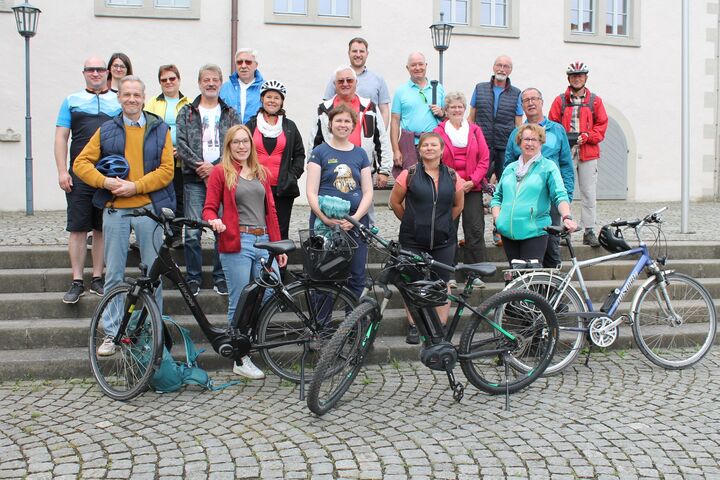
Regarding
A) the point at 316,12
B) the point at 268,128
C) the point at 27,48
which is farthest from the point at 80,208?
the point at 316,12

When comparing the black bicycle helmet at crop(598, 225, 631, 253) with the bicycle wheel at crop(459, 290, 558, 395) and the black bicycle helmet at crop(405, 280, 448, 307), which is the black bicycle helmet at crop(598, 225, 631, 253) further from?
the black bicycle helmet at crop(405, 280, 448, 307)

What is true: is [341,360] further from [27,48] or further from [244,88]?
[27,48]

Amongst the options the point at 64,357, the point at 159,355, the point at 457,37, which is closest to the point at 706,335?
the point at 159,355

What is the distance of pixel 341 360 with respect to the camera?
464 centimetres

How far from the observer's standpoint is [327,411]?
Answer: 4617mm

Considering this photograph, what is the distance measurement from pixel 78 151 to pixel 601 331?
14.3 ft

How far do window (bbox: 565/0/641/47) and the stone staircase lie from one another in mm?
9100

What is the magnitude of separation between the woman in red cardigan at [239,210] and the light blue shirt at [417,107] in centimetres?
247

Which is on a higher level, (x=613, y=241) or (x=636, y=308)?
(x=613, y=241)

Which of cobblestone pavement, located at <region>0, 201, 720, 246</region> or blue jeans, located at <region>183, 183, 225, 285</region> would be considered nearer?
blue jeans, located at <region>183, 183, 225, 285</region>

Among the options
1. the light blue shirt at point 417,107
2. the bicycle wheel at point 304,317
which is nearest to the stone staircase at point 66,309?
the bicycle wheel at point 304,317

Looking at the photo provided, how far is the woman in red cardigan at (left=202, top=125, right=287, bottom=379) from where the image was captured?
17.5 feet

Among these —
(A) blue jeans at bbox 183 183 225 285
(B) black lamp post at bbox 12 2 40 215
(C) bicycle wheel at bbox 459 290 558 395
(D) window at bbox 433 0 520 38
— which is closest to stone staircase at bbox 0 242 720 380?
(A) blue jeans at bbox 183 183 225 285

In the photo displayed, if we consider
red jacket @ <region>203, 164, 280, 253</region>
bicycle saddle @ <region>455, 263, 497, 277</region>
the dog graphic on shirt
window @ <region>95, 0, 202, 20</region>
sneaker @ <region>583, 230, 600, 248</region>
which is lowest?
bicycle saddle @ <region>455, 263, 497, 277</region>
